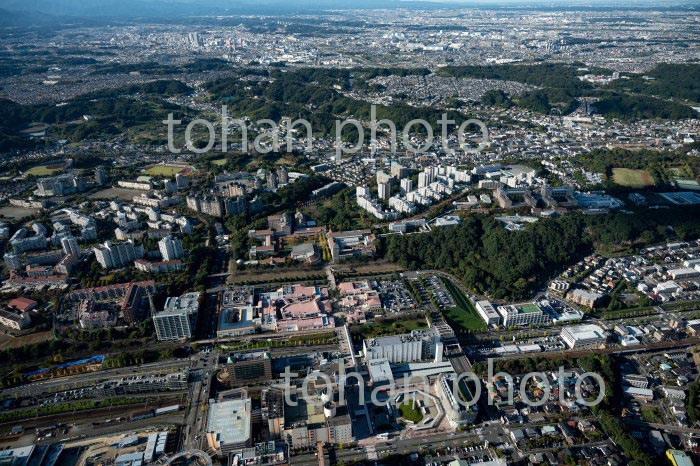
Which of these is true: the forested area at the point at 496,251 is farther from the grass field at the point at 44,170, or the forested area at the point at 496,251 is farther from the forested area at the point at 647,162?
the grass field at the point at 44,170

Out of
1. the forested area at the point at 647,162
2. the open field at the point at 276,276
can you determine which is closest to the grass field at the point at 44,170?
the open field at the point at 276,276

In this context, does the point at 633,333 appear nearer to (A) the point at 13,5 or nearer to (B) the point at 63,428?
(B) the point at 63,428

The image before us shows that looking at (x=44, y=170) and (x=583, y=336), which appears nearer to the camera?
(x=583, y=336)

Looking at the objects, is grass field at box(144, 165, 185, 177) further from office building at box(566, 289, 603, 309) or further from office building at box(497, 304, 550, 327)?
office building at box(566, 289, 603, 309)

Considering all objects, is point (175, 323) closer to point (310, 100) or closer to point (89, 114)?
point (310, 100)

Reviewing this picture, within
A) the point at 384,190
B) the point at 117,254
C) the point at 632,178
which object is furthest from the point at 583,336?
the point at 117,254

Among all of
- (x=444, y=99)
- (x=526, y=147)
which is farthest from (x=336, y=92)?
(x=526, y=147)

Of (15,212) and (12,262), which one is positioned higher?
(12,262)
